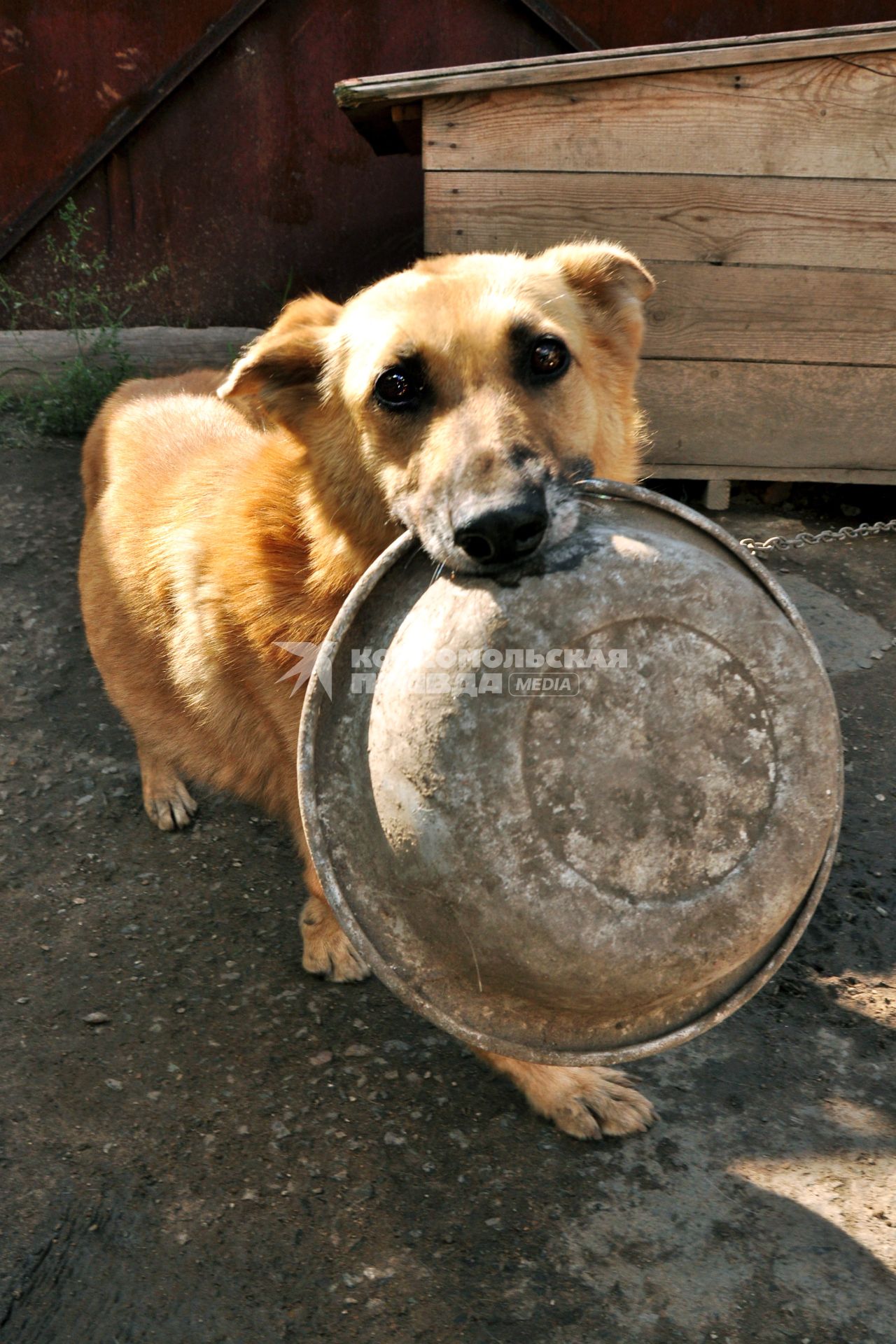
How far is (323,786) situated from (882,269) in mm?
3777

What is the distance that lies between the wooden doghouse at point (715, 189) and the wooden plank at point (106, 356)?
1.54 m

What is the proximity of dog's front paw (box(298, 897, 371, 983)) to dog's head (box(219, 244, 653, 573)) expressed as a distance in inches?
44.3


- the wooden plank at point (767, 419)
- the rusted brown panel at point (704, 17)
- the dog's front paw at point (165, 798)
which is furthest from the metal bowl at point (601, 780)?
the rusted brown panel at point (704, 17)

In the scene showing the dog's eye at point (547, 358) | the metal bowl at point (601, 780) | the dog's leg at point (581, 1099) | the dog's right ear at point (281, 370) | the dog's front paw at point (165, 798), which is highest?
the dog's eye at point (547, 358)

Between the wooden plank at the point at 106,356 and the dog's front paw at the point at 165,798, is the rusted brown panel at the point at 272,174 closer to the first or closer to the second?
the wooden plank at the point at 106,356

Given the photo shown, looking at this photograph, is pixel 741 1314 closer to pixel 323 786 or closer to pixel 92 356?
pixel 323 786

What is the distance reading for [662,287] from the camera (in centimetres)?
457

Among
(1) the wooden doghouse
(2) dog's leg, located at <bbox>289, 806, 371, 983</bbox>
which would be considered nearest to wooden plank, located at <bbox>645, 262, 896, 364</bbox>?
(1) the wooden doghouse

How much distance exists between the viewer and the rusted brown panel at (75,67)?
522cm

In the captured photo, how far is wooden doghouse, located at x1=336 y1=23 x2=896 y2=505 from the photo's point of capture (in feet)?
13.8

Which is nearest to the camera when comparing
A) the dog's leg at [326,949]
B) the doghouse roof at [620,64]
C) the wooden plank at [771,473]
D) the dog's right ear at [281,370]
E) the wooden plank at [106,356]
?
the dog's right ear at [281,370]

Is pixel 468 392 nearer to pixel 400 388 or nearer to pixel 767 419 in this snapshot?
pixel 400 388

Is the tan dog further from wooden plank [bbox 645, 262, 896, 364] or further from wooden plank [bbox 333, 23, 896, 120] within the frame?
wooden plank [bbox 645, 262, 896, 364]

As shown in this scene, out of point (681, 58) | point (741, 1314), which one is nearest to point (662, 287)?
point (681, 58)
